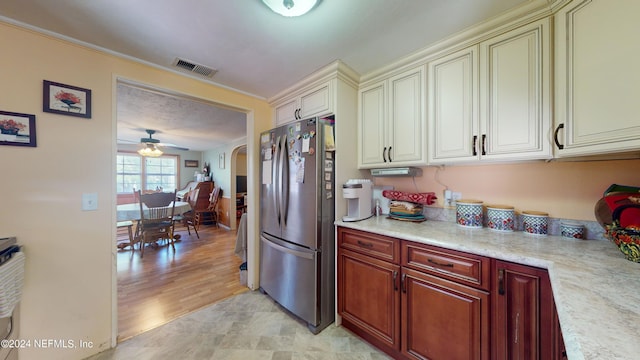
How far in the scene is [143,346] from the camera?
1641mm

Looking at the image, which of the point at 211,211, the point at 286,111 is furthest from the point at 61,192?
the point at 211,211

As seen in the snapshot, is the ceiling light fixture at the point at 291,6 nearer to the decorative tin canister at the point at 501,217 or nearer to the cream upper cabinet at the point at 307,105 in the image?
the cream upper cabinet at the point at 307,105

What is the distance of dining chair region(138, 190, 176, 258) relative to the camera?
3551mm

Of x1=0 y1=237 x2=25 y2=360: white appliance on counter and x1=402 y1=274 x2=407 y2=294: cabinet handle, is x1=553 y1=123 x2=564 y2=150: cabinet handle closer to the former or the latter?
x1=402 y1=274 x2=407 y2=294: cabinet handle

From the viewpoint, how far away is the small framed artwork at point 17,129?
52.2 inches

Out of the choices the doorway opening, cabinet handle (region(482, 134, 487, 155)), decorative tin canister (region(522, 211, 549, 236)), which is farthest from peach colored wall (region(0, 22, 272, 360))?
decorative tin canister (region(522, 211, 549, 236))

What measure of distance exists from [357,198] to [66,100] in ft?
7.31

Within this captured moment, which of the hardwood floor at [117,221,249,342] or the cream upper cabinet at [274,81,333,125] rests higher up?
the cream upper cabinet at [274,81,333,125]

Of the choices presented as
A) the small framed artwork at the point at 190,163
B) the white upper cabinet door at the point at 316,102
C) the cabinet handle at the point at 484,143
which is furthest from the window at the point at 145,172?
the cabinet handle at the point at 484,143

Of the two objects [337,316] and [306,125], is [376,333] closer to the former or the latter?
[337,316]

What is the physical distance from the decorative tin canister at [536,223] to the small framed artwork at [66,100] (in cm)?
313

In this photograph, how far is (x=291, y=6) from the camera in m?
1.17

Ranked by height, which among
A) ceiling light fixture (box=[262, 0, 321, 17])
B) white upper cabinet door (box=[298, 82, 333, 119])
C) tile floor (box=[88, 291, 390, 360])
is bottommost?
tile floor (box=[88, 291, 390, 360])

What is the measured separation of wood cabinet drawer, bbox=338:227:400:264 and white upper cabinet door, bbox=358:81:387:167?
0.67 metres
